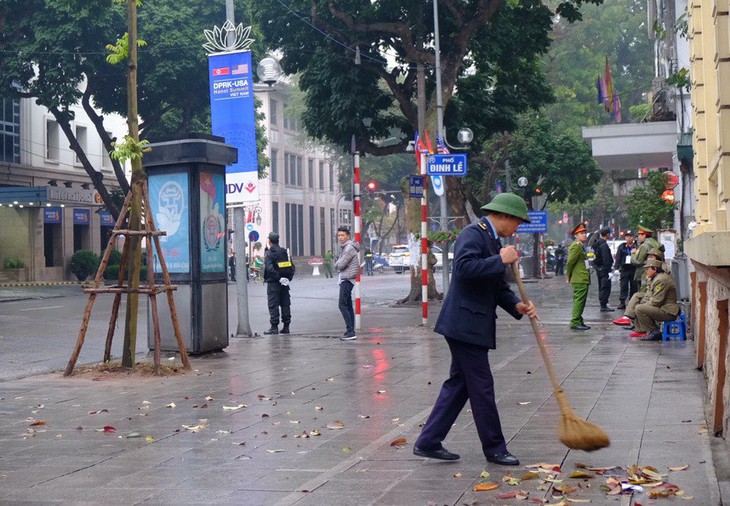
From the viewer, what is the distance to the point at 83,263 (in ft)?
166

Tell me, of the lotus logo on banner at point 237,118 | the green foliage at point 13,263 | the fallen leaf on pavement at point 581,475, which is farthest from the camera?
the green foliage at point 13,263

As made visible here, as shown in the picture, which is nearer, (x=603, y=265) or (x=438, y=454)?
(x=438, y=454)

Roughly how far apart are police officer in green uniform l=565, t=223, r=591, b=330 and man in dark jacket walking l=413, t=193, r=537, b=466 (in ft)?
39.7

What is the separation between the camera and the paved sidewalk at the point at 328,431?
657 cm

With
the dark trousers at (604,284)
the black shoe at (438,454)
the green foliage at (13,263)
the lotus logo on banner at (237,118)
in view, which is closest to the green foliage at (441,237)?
the dark trousers at (604,284)

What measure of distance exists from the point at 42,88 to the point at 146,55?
165 inches

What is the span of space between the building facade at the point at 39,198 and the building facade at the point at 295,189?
1550 cm

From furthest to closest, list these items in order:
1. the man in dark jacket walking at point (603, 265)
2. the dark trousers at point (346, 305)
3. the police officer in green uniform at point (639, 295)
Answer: the man in dark jacket walking at point (603, 265) < the dark trousers at point (346, 305) < the police officer in green uniform at point (639, 295)

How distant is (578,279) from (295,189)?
61.9 m

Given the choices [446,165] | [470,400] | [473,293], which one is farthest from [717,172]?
[446,165]

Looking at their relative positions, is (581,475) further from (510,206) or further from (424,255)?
(424,255)

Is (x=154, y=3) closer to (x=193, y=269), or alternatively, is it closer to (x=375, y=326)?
(x=375, y=326)

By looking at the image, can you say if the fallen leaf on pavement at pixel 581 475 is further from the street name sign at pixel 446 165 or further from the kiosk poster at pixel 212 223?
the street name sign at pixel 446 165

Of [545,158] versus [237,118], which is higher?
[545,158]
